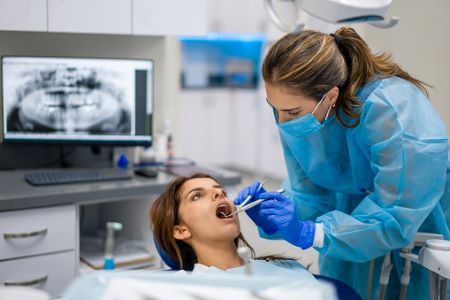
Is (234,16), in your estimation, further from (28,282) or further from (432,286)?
(432,286)

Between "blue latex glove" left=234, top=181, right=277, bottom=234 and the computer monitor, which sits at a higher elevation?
the computer monitor

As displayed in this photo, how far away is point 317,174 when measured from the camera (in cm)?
181

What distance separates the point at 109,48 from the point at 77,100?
1.15 ft

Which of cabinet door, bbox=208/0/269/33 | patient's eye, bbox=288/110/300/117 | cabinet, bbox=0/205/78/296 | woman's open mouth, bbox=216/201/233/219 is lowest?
cabinet, bbox=0/205/78/296

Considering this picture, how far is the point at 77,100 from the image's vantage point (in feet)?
8.07

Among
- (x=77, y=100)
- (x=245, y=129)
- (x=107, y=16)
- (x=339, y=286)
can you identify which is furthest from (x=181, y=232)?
(x=245, y=129)

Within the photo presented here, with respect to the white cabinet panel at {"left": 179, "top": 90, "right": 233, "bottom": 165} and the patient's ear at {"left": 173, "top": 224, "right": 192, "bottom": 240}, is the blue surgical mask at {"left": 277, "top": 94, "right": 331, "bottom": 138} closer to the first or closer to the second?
the patient's ear at {"left": 173, "top": 224, "right": 192, "bottom": 240}

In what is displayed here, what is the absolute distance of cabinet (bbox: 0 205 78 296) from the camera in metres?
2.10

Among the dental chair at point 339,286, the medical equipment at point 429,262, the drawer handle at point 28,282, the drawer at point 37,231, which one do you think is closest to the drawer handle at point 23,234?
the drawer at point 37,231

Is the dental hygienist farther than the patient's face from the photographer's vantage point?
No

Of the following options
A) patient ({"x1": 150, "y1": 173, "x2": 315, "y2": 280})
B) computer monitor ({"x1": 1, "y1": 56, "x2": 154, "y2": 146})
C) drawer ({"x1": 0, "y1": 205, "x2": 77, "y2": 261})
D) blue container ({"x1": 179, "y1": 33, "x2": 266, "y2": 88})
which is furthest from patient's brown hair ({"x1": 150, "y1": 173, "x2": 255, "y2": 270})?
blue container ({"x1": 179, "y1": 33, "x2": 266, "y2": 88})

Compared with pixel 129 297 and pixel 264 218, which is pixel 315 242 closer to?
pixel 264 218

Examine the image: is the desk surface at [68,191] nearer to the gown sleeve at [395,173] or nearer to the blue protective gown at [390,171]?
the blue protective gown at [390,171]

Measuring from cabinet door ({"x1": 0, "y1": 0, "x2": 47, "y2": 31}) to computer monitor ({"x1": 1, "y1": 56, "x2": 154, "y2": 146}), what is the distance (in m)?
0.14
